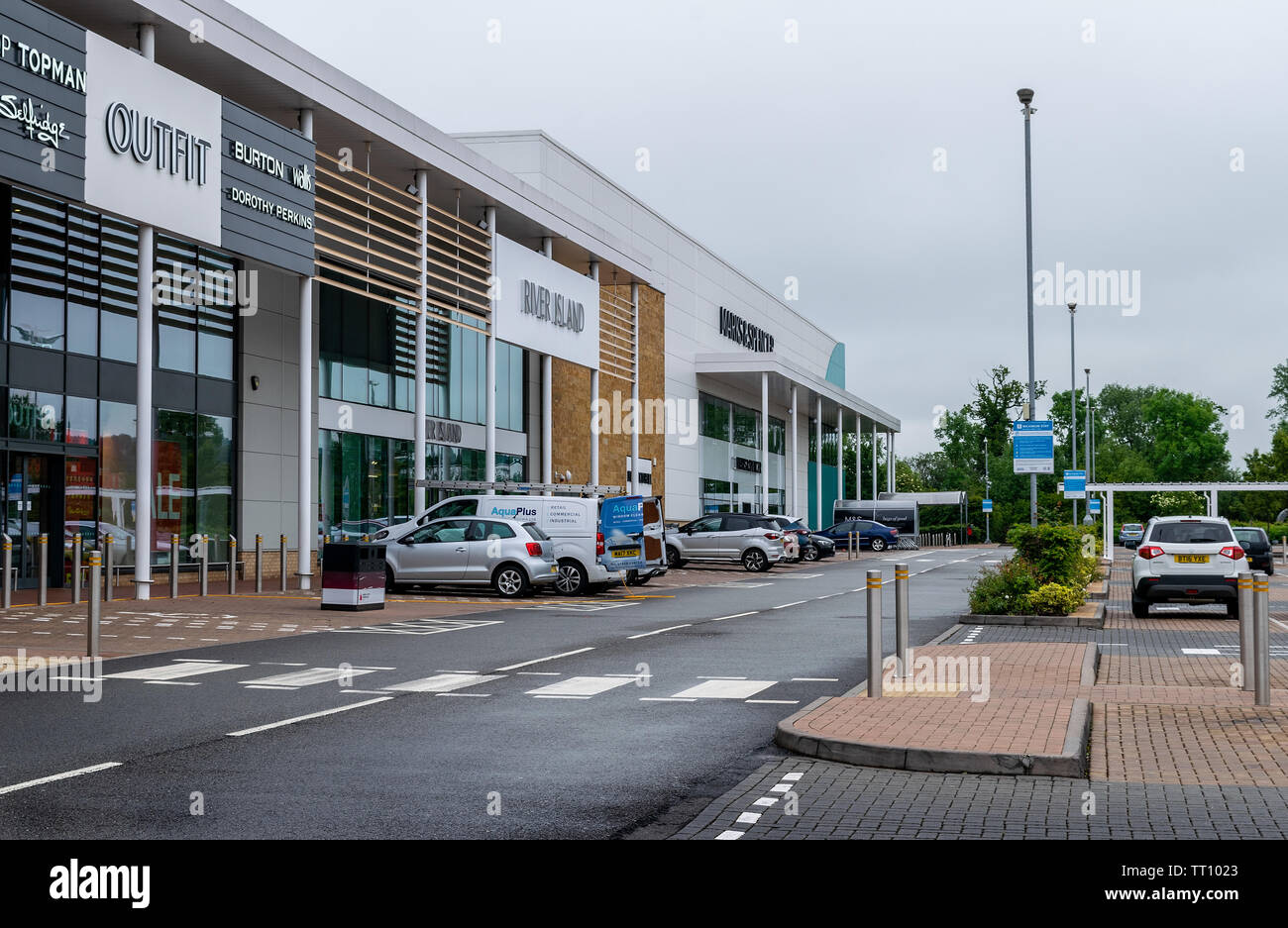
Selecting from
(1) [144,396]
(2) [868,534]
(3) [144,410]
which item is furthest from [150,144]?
(2) [868,534]

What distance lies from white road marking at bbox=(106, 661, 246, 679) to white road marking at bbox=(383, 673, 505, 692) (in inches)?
86.3

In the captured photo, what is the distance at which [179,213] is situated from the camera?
23000 millimetres

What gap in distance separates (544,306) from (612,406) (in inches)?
375

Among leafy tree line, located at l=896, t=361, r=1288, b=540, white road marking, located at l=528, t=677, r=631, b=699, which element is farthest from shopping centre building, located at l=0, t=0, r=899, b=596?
leafy tree line, located at l=896, t=361, r=1288, b=540

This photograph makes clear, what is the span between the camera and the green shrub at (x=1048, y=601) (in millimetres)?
20469

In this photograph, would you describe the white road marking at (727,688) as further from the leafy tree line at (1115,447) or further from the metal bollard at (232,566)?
the leafy tree line at (1115,447)

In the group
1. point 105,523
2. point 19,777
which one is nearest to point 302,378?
point 105,523

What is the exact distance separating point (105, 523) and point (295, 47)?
9.72 metres

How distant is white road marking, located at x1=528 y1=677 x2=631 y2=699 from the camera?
40.0ft

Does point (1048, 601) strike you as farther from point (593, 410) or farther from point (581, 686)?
point (593, 410)

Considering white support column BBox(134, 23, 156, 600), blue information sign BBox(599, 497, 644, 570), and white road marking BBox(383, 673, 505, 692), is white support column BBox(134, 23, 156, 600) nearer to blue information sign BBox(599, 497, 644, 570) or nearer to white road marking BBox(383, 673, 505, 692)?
blue information sign BBox(599, 497, 644, 570)

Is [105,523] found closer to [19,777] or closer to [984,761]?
[19,777]

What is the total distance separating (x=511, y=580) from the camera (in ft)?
82.9

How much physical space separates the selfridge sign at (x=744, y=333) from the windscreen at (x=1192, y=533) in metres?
45.6
